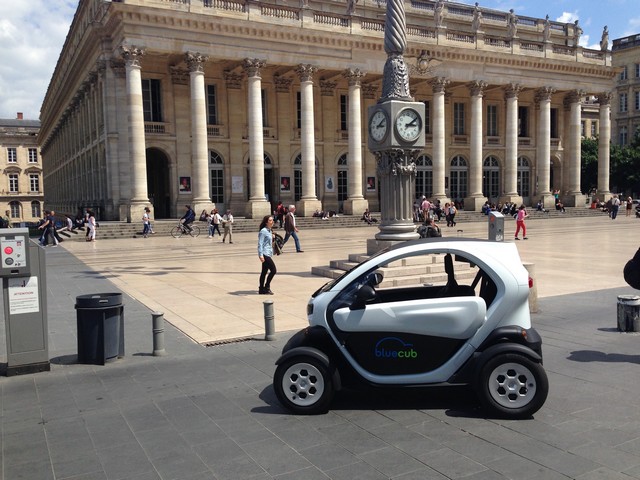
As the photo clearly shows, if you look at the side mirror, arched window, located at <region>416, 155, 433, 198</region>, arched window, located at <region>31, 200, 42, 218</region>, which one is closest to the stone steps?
arched window, located at <region>416, 155, 433, 198</region>

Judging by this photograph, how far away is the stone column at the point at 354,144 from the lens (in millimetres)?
40344

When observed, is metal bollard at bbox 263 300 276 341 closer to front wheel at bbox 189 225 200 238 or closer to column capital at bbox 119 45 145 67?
front wheel at bbox 189 225 200 238

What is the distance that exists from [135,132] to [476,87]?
87.5ft

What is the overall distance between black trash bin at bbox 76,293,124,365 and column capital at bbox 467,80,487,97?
42.5 m

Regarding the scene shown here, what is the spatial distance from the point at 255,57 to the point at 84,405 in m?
33.4

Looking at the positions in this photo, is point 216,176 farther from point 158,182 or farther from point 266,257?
point 266,257

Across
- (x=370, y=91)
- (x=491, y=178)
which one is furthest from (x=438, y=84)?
(x=491, y=178)

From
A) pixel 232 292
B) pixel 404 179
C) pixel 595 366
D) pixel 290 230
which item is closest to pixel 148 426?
pixel 595 366

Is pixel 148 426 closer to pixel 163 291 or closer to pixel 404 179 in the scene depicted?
pixel 163 291

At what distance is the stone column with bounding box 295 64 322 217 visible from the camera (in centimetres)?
3872

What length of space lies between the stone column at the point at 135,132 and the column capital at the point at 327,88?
1496 cm

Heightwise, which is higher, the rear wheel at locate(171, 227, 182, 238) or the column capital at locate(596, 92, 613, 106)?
the column capital at locate(596, 92, 613, 106)

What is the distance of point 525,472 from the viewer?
4.52m

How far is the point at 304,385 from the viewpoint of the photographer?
5.86m
